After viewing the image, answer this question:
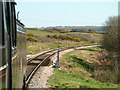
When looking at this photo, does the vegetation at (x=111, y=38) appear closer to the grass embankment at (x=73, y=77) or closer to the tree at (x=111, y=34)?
the tree at (x=111, y=34)

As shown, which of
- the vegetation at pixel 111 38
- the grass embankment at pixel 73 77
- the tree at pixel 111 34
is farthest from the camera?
the tree at pixel 111 34

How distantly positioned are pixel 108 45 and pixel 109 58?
281 cm

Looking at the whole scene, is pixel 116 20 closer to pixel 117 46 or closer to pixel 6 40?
pixel 117 46

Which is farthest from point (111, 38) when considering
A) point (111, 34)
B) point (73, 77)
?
point (73, 77)

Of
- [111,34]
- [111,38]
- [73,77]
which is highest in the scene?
[111,34]

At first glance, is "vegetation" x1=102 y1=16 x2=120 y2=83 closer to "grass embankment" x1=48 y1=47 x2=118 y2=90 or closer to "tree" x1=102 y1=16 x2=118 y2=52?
"tree" x1=102 y1=16 x2=118 y2=52

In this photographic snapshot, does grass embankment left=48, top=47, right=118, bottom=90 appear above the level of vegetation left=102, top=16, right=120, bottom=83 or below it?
below

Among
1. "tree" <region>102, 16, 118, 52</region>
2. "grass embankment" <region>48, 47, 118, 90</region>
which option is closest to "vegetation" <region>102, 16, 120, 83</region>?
"tree" <region>102, 16, 118, 52</region>

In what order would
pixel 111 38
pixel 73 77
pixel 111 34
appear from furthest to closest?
pixel 111 38 → pixel 111 34 → pixel 73 77

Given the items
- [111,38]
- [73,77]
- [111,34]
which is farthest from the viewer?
[111,38]

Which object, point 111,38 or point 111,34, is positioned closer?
point 111,34

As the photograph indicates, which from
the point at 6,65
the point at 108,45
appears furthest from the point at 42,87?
the point at 108,45

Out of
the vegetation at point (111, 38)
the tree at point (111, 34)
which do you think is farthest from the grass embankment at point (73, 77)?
the tree at point (111, 34)

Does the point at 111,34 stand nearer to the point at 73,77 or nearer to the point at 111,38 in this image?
the point at 111,38
